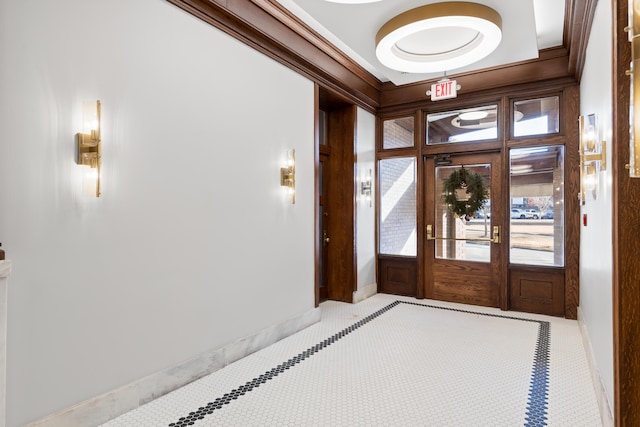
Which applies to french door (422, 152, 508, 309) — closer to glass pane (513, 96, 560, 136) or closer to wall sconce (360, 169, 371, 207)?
glass pane (513, 96, 560, 136)

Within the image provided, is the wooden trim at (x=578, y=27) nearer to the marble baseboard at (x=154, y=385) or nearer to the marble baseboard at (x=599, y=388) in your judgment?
the marble baseboard at (x=599, y=388)

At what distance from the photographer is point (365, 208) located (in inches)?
221

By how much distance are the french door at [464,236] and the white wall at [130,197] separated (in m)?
2.77

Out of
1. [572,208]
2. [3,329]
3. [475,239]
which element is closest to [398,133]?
[475,239]

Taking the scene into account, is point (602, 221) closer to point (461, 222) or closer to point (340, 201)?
point (461, 222)

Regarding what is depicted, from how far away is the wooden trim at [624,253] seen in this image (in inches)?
73.7

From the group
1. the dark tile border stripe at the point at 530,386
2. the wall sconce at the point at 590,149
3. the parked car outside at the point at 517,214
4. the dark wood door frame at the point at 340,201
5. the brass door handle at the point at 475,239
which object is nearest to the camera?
the dark tile border stripe at the point at 530,386

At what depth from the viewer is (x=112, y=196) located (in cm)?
244

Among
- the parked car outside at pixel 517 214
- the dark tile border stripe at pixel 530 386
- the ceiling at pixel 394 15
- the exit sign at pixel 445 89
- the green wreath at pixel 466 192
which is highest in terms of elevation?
the ceiling at pixel 394 15

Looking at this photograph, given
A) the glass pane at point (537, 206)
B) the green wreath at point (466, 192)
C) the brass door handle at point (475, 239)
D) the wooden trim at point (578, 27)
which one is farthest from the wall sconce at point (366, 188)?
the wooden trim at point (578, 27)

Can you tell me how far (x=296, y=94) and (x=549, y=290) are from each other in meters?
4.01

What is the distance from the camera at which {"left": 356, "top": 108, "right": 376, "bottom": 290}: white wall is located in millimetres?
5465

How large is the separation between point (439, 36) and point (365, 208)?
2.60m

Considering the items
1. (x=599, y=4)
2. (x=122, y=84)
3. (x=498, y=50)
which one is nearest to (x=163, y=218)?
(x=122, y=84)
